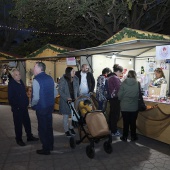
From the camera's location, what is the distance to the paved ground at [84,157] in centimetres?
402

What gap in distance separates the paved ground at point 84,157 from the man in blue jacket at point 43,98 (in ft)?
1.41

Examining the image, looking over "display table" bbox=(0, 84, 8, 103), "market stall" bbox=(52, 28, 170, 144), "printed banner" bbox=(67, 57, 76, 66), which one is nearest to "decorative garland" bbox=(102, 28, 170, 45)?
"market stall" bbox=(52, 28, 170, 144)

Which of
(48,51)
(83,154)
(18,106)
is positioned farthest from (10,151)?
(48,51)

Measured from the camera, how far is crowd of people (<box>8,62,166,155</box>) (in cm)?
429

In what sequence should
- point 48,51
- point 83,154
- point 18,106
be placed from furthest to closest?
point 48,51, point 18,106, point 83,154

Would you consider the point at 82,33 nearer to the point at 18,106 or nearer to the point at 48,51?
the point at 48,51

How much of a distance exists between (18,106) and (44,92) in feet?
3.53

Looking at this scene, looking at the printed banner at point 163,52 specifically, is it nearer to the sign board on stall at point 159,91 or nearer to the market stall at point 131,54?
the market stall at point 131,54

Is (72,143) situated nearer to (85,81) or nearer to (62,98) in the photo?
(62,98)

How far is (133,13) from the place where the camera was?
14.8 meters

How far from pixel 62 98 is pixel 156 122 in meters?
2.20

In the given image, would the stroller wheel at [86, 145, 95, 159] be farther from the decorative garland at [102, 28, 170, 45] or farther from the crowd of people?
the decorative garland at [102, 28, 170, 45]

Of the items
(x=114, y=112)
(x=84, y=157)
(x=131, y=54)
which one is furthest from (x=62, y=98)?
(x=131, y=54)

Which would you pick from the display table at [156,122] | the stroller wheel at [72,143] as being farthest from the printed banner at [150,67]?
the stroller wheel at [72,143]
